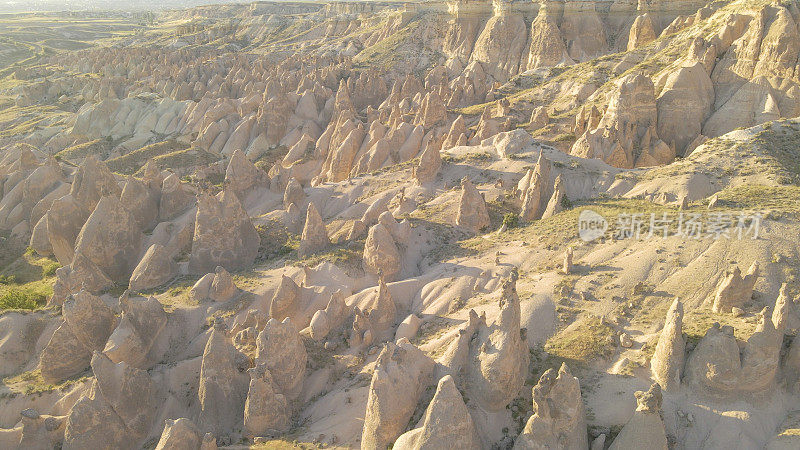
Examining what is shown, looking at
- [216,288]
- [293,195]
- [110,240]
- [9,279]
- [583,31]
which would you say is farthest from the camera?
[583,31]

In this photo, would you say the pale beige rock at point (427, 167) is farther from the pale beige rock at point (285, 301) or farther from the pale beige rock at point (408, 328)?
the pale beige rock at point (408, 328)

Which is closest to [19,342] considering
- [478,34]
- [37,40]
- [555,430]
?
[555,430]

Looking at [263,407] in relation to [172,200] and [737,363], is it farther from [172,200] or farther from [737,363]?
[172,200]

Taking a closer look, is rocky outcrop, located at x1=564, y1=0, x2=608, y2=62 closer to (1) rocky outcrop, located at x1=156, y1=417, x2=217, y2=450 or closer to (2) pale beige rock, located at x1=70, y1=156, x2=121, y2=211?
(2) pale beige rock, located at x1=70, y1=156, x2=121, y2=211

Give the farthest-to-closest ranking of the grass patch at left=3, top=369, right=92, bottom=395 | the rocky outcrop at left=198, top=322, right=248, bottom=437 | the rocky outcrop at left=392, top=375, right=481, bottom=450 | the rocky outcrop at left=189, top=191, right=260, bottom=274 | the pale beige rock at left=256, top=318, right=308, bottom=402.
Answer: the rocky outcrop at left=189, top=191, right=260, bottom=274 < the grass patch at left=3, top=369, right=92, bottom=395 < the pale beige rock at left=256, top=318, right=308, bottom=402 < the rocky outcrop at left=198, top=322, right=248, bottom=437 < the rocky outcrop at left=392, top=375, right=481, bottom=450

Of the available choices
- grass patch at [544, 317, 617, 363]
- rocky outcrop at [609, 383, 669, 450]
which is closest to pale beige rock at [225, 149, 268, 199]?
grass patch at [544, 317, 617, 363]

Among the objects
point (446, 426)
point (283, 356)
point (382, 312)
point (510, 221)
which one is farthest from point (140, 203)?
point (446, 426)

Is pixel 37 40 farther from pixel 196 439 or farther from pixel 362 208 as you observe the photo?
pixel 196 439
